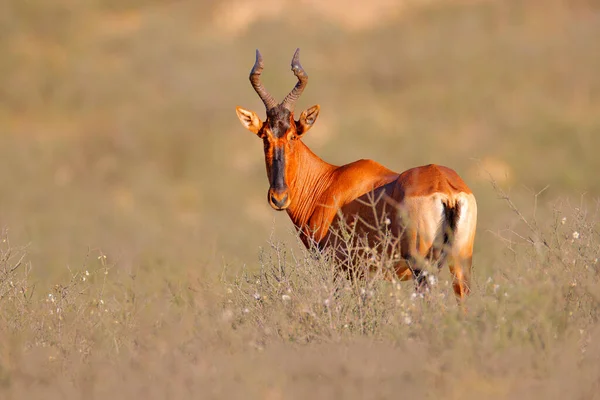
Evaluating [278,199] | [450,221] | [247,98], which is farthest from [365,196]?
[247,98]

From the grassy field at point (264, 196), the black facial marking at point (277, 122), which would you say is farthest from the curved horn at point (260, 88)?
the grassy field at point (264, 196)

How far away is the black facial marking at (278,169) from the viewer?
9102 mm

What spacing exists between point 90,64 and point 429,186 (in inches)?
1133

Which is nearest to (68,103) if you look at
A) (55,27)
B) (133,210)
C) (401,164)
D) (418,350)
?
(55,27)

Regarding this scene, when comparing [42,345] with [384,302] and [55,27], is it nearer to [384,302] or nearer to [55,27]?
[384,302]

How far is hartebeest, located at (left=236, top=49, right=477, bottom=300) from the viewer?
305 inches

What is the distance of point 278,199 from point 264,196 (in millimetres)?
18064

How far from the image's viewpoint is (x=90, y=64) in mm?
35062

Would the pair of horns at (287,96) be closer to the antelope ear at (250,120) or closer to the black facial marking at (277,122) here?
the black facial marking at (277,122)

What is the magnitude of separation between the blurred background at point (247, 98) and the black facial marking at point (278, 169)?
41.7 feet

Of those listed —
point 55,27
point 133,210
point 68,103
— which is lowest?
point 133,210

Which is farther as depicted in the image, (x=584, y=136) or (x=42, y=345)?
(x=584, y=136)

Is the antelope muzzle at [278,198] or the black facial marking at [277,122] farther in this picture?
the black facial marking at [277,122]

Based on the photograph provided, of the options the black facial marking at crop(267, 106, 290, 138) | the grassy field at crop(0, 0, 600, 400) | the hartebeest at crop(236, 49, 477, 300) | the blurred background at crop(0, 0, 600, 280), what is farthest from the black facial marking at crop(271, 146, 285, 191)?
the blurred background at crop(0, 0, 600, 280)
